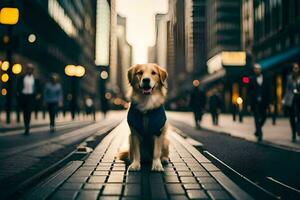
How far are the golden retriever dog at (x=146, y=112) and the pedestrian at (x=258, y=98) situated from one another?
19.9 ft

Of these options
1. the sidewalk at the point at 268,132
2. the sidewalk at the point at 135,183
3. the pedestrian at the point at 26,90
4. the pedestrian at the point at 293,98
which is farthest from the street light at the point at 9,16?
the sidewalk at the point at 135,183

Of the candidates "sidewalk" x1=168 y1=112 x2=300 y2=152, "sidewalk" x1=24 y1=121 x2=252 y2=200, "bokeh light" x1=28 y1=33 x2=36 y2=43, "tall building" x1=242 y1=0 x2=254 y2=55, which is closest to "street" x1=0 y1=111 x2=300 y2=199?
"sidewalk" x1=24 y1=121 x2=252 y2=200

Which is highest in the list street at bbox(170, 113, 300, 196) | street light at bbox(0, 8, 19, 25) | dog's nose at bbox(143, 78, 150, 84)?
street light at bbox(0, 8, 19, 25)

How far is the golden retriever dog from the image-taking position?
18.2 feet

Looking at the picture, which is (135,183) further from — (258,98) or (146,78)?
(258,98)

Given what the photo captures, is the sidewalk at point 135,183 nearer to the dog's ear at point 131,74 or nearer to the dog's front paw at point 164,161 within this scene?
the dog's front paw at point 164,161

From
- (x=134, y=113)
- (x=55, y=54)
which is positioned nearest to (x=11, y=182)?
(x=134, y=113)

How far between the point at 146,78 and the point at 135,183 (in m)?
1.37

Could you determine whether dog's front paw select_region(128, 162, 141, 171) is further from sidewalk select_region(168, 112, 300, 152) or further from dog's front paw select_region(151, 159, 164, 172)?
sidewalk select_region(168, 112, 300, 152)

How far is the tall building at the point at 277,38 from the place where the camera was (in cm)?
3306

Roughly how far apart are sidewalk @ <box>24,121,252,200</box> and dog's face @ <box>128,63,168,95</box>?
1067 millimetres

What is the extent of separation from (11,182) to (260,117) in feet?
26.2

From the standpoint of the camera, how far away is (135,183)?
A: 464 cm

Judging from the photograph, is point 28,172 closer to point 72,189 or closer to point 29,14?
point 72,189
